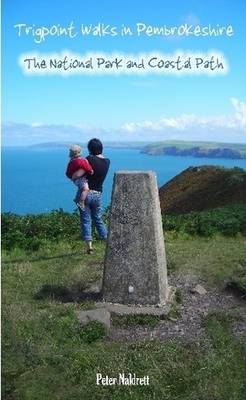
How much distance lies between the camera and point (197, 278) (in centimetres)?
934

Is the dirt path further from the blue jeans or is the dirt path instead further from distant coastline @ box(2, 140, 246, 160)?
distant coastline @ box(2, 140, 246, 160)

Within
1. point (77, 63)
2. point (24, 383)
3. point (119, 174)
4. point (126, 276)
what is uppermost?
point (77, 63)

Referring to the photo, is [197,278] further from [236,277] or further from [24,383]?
[24,383]

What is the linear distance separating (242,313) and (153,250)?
4.81 feet

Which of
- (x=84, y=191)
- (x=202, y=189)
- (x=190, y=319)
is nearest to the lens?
(x=190, y=319)

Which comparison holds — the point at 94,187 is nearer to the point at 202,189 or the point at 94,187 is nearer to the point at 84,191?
the point at 84,191

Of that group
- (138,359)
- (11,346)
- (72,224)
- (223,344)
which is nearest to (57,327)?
(11,346)

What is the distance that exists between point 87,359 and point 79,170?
4597 mm

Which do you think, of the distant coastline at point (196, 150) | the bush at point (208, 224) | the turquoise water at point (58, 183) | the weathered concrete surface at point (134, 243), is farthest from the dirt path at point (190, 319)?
the distant coastline at point (196, 150)

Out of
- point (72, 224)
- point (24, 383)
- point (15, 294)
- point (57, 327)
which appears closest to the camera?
point (24, 383)

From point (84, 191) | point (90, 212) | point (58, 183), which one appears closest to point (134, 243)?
point (84, 191)

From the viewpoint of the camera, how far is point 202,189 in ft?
95.2

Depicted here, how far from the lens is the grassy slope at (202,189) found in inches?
991

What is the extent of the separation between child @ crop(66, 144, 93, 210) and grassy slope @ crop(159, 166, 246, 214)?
12.1 meters
